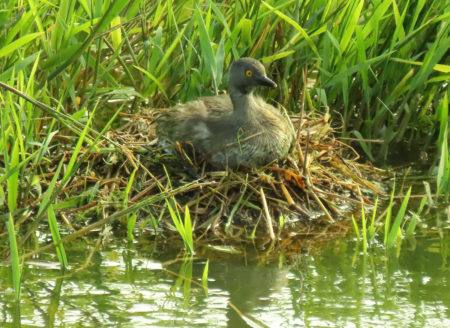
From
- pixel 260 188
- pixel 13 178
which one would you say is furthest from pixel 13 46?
pixel 260 188

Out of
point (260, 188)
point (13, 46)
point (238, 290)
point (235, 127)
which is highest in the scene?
point (13, 46)

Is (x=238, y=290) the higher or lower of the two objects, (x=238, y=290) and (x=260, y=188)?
the lower

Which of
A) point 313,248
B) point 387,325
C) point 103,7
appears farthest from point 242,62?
point 387,325

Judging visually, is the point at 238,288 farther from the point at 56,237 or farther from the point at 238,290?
the point at 56,237

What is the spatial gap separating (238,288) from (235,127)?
1.46m

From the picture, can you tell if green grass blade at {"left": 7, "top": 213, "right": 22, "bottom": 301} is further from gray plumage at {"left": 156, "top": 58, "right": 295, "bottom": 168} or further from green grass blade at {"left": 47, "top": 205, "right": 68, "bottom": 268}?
gray plumage at {"left": 156, "top": 58, "right": 295, "bottom": 168}

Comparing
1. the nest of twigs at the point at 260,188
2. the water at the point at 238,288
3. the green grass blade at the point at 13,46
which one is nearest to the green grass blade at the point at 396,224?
the water at the point at 238,288

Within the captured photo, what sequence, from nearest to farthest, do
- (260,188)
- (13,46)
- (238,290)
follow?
(238,290), (13,46), (260,188)

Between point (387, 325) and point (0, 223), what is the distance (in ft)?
6.76

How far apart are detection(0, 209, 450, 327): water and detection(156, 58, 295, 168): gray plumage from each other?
0.77 meters

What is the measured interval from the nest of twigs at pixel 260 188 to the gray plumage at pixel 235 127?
82 millimetres

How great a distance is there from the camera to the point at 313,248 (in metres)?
5.18

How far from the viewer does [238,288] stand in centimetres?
455

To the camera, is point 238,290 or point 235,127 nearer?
point 238,290
